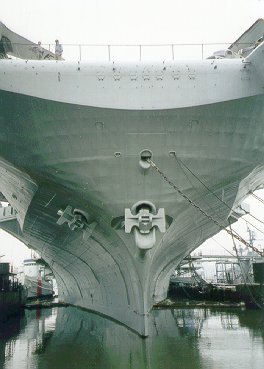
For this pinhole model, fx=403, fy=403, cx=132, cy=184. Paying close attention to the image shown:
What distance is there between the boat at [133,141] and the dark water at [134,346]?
90 centimetres

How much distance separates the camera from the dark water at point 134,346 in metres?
6.78

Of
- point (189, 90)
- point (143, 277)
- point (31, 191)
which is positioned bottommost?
point (143, 277)

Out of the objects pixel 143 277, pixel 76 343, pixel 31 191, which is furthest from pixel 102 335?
pixel 31 191

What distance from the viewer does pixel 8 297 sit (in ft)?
54.1

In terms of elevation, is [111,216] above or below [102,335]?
above

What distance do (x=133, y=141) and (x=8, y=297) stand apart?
1129cm

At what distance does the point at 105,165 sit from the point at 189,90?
2254 mm

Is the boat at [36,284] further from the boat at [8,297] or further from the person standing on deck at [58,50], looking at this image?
the person standing on deck at [58,50]

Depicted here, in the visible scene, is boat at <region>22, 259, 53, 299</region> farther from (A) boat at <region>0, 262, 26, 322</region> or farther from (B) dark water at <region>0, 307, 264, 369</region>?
(B) dark water at <region>0, 307, 264, 369</region>

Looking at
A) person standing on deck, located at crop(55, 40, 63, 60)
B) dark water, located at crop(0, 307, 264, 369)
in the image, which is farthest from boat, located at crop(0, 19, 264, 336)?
dark water, located at crop(0, 307, 264, 369)

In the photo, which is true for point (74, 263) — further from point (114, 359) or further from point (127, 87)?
point (127, 87)

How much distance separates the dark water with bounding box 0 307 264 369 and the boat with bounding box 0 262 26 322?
274cm

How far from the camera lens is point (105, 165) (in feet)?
27.4

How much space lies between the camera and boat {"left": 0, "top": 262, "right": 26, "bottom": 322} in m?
15.5
